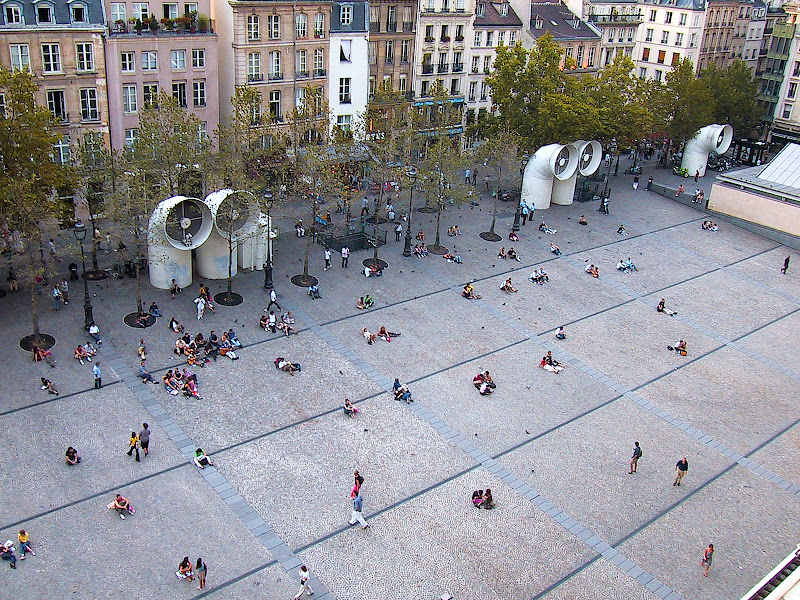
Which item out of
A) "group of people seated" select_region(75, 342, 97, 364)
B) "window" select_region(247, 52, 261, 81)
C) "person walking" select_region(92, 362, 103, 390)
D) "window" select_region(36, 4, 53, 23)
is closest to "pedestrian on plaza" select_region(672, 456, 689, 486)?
"person walking" select_region(92, 362, 103, 390)

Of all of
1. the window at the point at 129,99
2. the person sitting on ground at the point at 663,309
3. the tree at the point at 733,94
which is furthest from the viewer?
the tree at the point at 733,94

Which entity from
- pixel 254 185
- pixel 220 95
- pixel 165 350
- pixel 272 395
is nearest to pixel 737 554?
pixel 272 395

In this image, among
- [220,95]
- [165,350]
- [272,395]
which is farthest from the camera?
[220,95]

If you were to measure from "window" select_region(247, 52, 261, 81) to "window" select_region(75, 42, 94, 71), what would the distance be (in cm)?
1290

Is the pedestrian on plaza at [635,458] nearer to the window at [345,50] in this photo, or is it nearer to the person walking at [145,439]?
the person walking at [145,439]

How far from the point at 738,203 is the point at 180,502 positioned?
60171mm

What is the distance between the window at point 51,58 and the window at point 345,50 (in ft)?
81.2

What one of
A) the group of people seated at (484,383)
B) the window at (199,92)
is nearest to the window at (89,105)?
the window at (199,92)

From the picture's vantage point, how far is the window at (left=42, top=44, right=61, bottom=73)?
54.2 m

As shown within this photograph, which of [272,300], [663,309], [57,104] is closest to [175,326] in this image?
[272,300]

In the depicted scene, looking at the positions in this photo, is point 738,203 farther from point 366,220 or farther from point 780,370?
point 366,220

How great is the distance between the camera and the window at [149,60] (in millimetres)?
59125

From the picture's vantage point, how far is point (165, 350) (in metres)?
42.5

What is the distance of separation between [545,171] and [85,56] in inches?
1492
